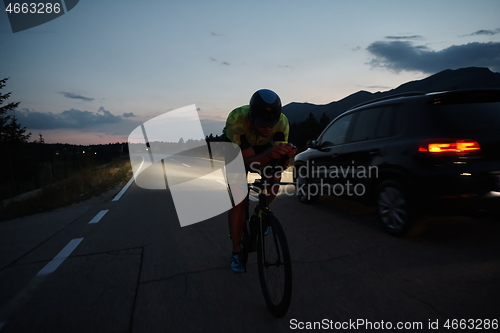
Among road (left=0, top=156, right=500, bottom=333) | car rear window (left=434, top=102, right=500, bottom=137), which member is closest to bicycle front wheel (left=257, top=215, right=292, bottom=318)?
road (left=0, top=156, right=500, bottom=333)

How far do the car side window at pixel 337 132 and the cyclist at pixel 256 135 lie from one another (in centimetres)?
289

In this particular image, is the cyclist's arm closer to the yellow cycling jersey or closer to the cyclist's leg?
the yellow cycling jersey

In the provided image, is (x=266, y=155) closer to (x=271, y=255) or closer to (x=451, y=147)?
(x=271, y=255)

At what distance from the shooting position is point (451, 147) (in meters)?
3.74

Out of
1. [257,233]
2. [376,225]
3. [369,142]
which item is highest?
[369,142]

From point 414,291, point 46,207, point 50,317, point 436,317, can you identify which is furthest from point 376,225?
point 46,207

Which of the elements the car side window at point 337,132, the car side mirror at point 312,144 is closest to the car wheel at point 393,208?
the car side window at point 337,132

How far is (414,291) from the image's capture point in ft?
9.33

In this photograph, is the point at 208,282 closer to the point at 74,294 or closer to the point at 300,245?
the point at 74,294

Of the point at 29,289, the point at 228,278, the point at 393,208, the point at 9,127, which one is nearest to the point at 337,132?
the point at 393,208

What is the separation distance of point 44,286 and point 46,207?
6.31m

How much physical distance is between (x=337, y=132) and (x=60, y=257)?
4.80m

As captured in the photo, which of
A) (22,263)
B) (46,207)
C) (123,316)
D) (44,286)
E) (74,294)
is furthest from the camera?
(46,207)

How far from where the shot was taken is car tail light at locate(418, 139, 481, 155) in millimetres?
3687
